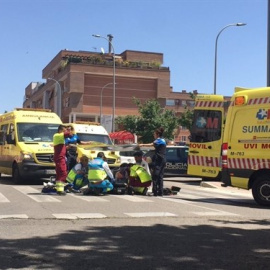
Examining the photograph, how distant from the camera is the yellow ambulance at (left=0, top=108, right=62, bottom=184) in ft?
49.0

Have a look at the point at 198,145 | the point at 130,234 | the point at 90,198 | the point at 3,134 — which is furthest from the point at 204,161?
the point at 130,234

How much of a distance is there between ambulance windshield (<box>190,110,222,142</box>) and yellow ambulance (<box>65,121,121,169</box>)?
292 centimetres

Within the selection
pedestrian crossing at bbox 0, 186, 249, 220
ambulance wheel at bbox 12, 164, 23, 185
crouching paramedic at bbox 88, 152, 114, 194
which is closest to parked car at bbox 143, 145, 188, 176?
ambulance wheel at bbox 12, 164, 23, 185

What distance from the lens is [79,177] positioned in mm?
12688

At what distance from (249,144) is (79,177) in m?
4.71

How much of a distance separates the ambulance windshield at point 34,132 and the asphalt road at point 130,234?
5233 mm

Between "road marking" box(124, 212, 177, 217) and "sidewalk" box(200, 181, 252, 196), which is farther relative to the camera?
"sidewalk" box(200, 181, 252, 196)

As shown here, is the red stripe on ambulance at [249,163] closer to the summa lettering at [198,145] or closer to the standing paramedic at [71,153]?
the summa lettering at [198,145]

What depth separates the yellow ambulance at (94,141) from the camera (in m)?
15.8

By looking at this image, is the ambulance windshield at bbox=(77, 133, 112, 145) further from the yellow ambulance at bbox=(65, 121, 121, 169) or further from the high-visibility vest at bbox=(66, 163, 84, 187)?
the high-visibility vest at bbox=(66, 163, 84, 187)

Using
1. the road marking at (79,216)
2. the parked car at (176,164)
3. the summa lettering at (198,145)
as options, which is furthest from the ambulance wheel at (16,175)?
the parked car at (176,164)

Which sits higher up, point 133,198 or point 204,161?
point 204,161

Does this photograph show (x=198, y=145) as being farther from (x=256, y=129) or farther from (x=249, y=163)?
(x=256, y=129)

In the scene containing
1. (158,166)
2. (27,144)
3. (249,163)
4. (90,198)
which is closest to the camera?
(249,163)
